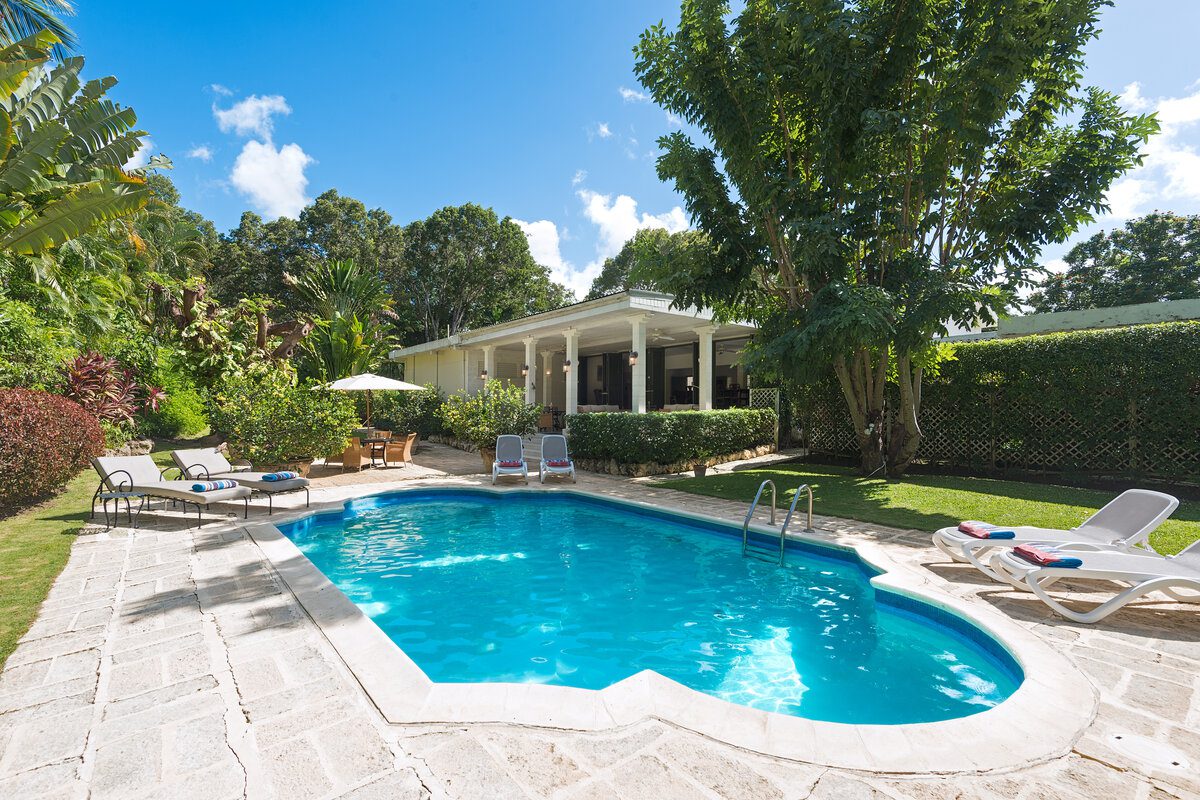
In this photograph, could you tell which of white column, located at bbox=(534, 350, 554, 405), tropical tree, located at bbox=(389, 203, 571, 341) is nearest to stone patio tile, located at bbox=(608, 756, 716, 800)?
white column, located at bbox=(534, 350, 554, 405)

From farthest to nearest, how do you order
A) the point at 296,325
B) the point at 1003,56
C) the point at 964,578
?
the point at 296,325
the point at 1003,56
the point at 964,578

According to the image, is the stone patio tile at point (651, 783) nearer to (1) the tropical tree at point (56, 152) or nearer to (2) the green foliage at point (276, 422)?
(2) the green foliage at point (276, 422)

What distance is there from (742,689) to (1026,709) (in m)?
1.78

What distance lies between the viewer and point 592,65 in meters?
13.3

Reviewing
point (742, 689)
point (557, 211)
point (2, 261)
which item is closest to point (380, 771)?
point (742, 689)

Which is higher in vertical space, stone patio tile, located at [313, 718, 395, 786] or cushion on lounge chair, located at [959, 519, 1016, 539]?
cushion on lounge chair, located at [959, 519, 1016, 539]

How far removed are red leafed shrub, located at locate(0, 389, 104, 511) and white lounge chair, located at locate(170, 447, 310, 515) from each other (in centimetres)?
143

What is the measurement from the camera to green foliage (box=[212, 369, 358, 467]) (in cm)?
1166

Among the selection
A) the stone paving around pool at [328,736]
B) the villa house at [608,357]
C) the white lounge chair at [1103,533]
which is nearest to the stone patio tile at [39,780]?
the stone paving around pool at [328,736]

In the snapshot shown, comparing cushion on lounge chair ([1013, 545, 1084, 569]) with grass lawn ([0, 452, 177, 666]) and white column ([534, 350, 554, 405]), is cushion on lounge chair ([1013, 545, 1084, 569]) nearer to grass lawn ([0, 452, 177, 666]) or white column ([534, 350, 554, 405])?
grass lawn ([0, 452, 177, 666])

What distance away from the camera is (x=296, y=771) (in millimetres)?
2324

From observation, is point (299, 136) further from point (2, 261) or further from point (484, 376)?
point (2, 261)

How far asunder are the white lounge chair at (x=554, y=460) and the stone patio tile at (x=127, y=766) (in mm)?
9011

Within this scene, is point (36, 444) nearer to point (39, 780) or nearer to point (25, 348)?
point (25, 348)
